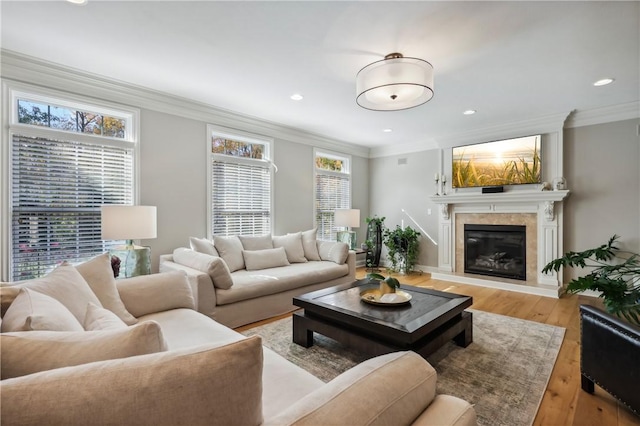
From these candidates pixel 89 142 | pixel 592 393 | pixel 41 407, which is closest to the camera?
pixel 41 407

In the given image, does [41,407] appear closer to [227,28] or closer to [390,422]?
[390,422]

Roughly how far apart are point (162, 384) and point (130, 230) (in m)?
2.73

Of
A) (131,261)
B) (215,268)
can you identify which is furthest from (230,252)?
(131,261)

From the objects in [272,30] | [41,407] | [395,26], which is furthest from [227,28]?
[41,407]

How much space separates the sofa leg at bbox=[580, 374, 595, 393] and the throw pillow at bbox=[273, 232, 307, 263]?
3108 mm

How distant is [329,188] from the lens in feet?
19.6

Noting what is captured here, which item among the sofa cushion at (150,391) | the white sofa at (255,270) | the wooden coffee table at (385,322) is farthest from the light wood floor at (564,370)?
the sofa cushion at (150,391)

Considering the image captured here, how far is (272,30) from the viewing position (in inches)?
94.3

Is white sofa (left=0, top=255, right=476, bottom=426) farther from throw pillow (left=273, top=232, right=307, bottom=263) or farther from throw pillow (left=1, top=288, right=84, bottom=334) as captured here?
throw pillow (left=273, top=232, right=307, bottom=263)

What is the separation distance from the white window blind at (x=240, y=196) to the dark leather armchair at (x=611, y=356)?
153 inches

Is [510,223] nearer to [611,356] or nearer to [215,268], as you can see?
[611,356]

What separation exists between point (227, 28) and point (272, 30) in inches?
13.6

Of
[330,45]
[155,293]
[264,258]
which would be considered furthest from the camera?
[264,258]

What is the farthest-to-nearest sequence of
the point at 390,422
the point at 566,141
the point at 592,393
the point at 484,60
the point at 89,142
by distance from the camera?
the point at 566,141
the point at 89,142
the point at 484,60
the point at 592,393
the point at 390,422
